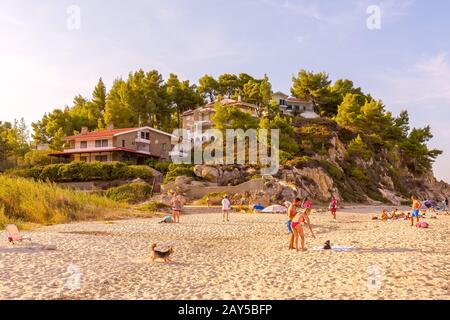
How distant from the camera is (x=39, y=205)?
24688mm

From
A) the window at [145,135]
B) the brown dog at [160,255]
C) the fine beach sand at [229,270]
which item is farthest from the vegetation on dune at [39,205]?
the window at [145,135]

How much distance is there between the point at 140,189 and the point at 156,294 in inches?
1314

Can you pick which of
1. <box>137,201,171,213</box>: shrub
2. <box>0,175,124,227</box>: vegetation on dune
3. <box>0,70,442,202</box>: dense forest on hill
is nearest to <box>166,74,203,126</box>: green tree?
<box>0,70,442,202</box>: dense forest on hill

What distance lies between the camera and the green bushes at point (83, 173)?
47469 millimetres

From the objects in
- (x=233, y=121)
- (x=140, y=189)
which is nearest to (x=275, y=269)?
(x=140, y=189)

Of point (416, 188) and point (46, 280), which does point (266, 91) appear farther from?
point (46, 280)

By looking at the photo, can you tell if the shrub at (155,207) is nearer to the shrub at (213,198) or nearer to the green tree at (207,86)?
the shrub at (213,198)

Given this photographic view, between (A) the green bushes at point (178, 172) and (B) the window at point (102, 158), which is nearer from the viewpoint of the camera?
(A) the green bushes at point (178, 172)

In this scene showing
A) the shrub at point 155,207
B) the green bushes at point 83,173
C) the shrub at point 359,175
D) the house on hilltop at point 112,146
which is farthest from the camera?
the house on hilltop at point 112,146

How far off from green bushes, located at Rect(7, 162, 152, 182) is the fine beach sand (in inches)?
1205

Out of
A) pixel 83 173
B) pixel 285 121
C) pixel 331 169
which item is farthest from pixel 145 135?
pixel 331 169

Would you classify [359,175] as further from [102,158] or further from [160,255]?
[160,255]

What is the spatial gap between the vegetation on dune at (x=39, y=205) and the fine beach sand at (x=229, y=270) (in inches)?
291

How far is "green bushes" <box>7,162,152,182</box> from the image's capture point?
1869 inches
